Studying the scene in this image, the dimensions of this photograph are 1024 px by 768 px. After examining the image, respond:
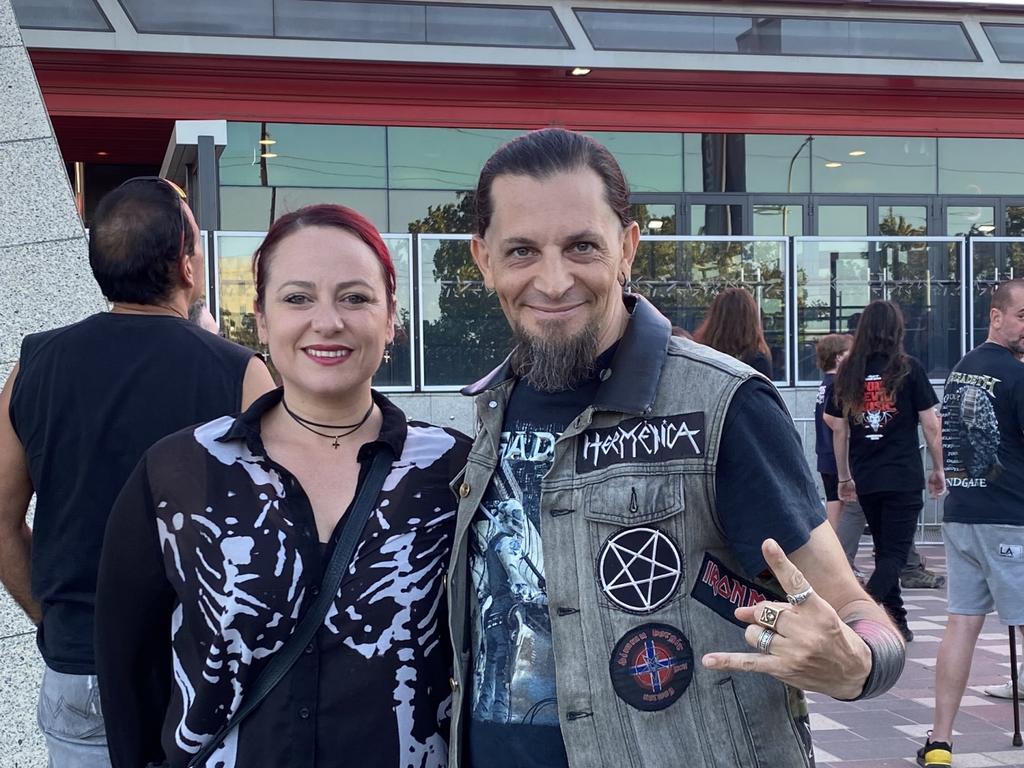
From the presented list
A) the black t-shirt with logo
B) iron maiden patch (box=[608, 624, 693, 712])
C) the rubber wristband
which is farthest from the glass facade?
the rubber wristband

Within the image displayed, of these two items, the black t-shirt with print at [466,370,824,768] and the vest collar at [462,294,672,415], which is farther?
the vest collar at [462,294,672,415]

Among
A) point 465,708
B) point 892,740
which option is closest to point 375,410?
point 465,708

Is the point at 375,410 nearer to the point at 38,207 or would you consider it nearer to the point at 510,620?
the point at 510,620

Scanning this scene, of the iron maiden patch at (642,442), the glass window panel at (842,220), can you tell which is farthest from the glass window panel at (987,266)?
the iron maiden patch at (642,442)

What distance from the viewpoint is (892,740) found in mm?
5695

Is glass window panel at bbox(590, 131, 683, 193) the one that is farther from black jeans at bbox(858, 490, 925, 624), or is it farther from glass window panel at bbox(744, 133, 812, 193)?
black jeans at bbox(858, 490, 925, 624)

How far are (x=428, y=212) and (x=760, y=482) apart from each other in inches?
521

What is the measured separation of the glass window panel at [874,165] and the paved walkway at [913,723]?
370 inches

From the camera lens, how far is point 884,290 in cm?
1311

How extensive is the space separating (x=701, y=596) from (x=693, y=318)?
1106 cm

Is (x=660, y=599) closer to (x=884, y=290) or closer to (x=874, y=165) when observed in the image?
(x=884, y=290)

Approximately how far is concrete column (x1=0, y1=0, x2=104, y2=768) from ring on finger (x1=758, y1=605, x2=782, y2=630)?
263cm

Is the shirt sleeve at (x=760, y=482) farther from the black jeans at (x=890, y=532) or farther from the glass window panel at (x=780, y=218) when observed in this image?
the glass window panel at (x=780, y=218)

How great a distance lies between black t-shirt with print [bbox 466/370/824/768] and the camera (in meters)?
1.86
